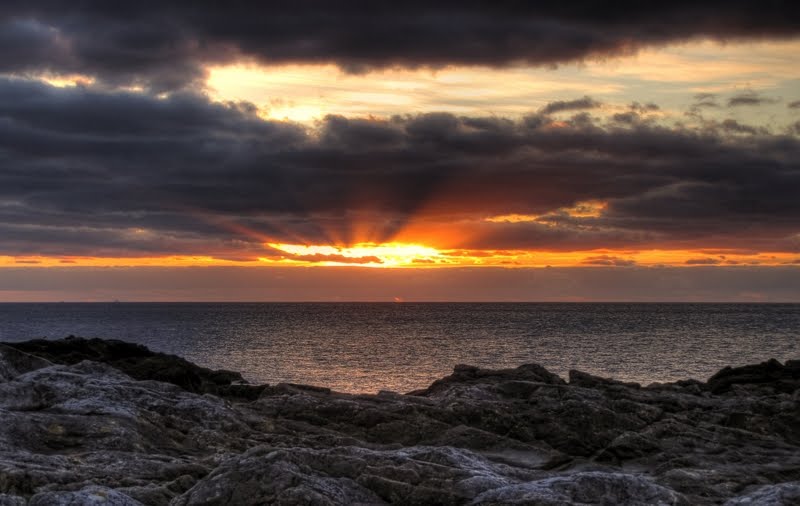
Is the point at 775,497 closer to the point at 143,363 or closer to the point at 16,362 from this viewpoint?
the point at 16,362

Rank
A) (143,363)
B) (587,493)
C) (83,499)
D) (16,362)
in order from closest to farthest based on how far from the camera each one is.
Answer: (83,499) → (587,493) → (16,362) → (143,363)

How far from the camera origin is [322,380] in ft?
236

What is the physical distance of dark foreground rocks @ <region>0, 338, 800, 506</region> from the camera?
1380cm

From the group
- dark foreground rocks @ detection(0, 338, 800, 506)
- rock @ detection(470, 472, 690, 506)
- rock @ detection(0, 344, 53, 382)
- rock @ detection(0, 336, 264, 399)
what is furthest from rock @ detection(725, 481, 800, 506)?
rock @ detection(0, 336, 264, 399)

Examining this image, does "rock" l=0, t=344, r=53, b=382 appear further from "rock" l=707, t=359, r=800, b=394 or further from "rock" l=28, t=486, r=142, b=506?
"rock" l=707, t=359, r=800, b=394

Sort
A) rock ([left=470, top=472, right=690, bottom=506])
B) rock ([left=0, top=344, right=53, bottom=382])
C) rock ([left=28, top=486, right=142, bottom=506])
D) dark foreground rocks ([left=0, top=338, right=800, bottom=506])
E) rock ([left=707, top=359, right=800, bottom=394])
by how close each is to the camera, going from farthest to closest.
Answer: rock ([left=707, top=359, right=800, bottom=394])
rock ([left=0, top=344, right=53, bottom=382])
dark foreground rocks ([left=0, top=338, right=800, bottom=506])
rock ([left=470, top=472, right=690, bottom=506])
rock ([left=28, top=486, right=142, bottom=506])

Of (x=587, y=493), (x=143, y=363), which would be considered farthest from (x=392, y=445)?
(x=143, y=363)

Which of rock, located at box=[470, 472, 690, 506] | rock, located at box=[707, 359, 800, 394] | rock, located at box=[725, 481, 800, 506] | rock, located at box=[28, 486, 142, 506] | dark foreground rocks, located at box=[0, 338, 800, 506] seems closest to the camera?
rock, located at box=[28, 486, 142, 506]

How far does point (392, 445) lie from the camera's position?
69.6 ft

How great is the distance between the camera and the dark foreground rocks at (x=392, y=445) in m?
13.8

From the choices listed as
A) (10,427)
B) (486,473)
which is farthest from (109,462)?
(486,473)

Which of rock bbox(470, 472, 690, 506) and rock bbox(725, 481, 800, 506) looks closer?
rock bbox(725, 481, 800, 506)

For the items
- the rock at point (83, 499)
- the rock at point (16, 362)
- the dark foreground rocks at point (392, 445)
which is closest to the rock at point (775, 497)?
the dark foreground rocks at point (392, 445)

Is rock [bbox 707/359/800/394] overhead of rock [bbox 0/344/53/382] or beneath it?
beneath
